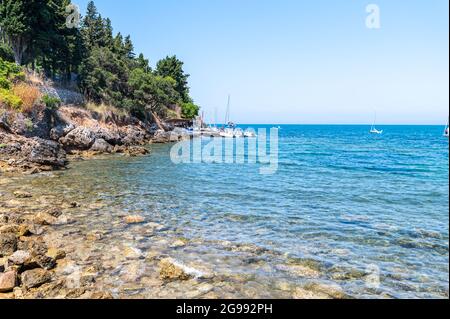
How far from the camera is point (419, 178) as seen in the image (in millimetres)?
24625

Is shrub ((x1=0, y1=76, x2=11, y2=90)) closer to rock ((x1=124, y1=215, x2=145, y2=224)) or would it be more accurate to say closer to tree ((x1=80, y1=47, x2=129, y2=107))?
tree ((x1=80, y1=47, x2=129, y2=107))

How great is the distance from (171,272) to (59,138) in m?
30.2

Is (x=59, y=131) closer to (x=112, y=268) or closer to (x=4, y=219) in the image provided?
(x=4, y=219)

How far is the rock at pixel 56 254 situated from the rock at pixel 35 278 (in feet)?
3.15

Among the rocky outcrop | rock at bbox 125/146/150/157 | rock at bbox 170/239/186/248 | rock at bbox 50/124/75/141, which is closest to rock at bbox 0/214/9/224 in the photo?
rock at bbox 170/239/186/248

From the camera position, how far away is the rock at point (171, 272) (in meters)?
7.91

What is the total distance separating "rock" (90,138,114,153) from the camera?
1380 inches

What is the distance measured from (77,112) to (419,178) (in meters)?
36.2

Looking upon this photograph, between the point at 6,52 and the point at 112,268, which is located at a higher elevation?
the point at 6,52

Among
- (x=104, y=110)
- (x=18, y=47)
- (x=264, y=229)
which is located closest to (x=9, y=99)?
(x=18, y=47)

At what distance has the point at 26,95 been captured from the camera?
101 feet

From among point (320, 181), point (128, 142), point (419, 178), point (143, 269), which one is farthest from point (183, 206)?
point (128, 142)
